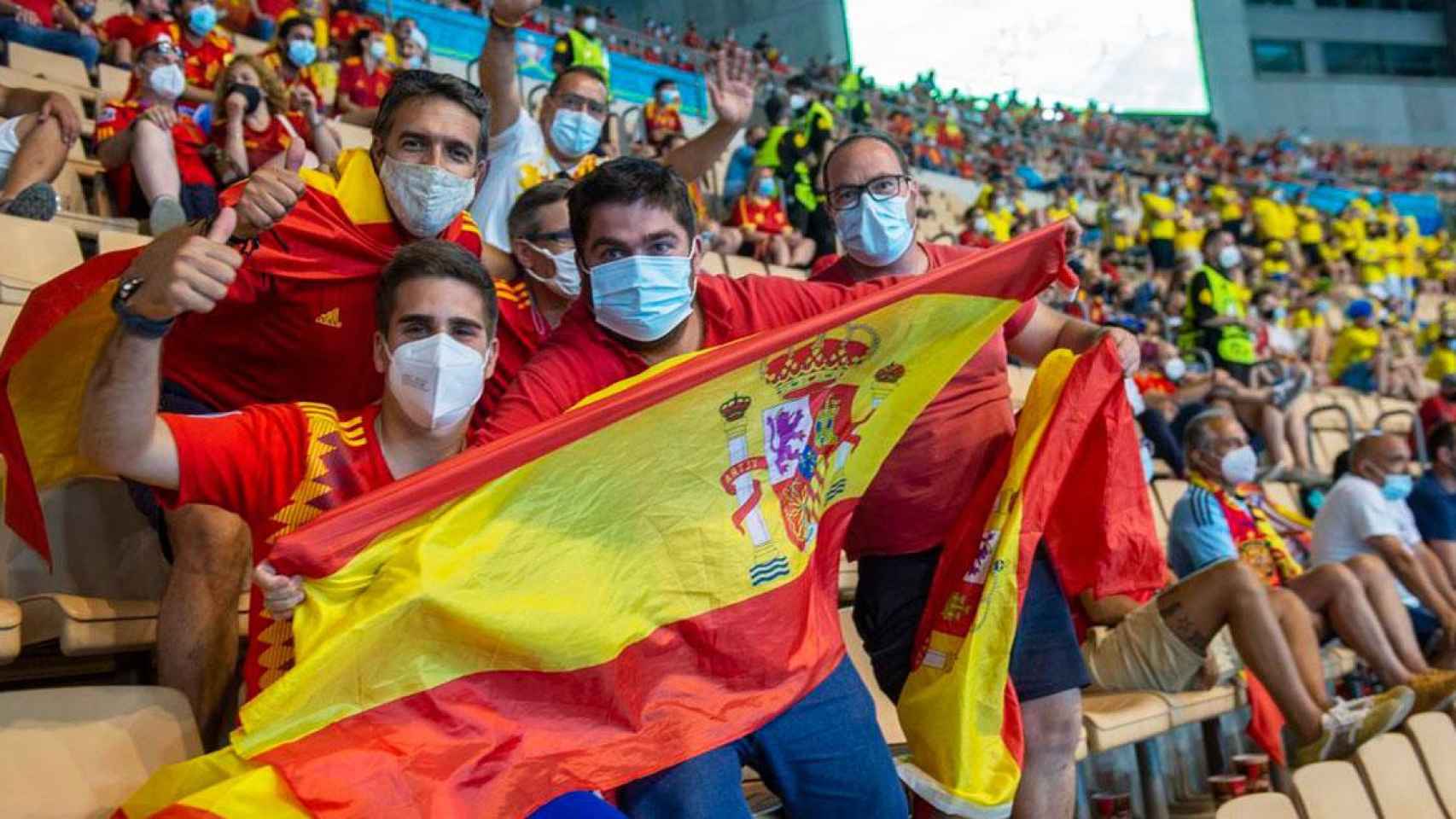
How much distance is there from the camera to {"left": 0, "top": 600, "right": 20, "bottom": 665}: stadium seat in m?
2.19

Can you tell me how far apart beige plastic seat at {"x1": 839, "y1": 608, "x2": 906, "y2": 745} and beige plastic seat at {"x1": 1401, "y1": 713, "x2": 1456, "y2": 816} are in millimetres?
1687

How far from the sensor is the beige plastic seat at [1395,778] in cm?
364

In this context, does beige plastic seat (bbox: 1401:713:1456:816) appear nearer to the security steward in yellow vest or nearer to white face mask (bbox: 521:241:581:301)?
white face mask (bbox: 521:241:581:301)

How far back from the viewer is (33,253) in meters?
3.31

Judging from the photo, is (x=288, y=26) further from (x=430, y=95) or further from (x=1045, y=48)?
(x=1045, y=48)

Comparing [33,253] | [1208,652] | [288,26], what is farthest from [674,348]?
[288,26]

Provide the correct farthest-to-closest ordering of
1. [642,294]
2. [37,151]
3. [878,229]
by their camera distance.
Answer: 1. [37,151]
2. [878,229]
3. [642,294]

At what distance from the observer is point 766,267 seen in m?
7.11

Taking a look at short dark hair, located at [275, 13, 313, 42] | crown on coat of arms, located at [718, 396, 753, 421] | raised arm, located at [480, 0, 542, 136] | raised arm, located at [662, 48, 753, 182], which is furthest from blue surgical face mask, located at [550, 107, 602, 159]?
short dark hair, located at [275, 13, 313, 42]

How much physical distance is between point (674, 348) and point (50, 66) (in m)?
4.95

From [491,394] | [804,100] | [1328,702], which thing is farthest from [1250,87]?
[491,394]

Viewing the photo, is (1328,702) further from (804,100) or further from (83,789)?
(804,100)

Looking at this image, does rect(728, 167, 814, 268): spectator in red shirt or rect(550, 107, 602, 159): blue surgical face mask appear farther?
rect(728, 167, 814, 268): spectator in red shirt

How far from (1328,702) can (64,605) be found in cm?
347
